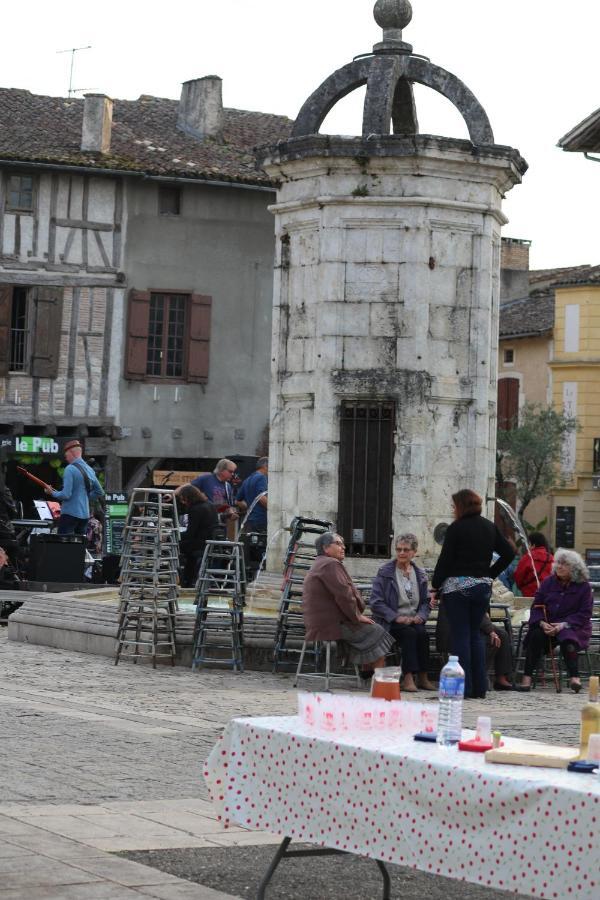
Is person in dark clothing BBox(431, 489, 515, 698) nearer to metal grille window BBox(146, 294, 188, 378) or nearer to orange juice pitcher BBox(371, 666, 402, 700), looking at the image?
orange juice pitcher BBox(371, 666, 402, 700)

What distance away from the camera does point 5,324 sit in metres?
35.5

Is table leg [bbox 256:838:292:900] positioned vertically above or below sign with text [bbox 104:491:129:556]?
below

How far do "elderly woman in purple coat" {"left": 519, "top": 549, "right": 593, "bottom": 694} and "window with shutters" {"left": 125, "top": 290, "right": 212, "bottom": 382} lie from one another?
22.7m

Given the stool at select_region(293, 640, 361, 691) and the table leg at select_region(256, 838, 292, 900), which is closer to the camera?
the table leg at select_region(256, 838, 292, 900)

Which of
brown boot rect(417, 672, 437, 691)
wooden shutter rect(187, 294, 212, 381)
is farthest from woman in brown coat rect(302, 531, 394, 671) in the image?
wooden shutter rect(187, 294, 212, 381)

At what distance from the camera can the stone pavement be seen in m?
6.49

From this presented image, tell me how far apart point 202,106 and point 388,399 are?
2492 centimetres

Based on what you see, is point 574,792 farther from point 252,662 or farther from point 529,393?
point 529,393

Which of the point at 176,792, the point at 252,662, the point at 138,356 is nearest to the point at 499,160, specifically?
the point at 252,662

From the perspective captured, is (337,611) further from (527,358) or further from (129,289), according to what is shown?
(527,358)

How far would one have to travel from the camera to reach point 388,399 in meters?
15.8

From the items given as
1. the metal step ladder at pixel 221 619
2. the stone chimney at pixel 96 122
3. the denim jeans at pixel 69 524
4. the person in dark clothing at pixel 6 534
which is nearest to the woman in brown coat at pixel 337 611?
the metal step ladder at pixel 221 619

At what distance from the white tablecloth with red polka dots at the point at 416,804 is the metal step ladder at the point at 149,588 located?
8565mm

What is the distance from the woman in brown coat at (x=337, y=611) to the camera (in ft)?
43.9
